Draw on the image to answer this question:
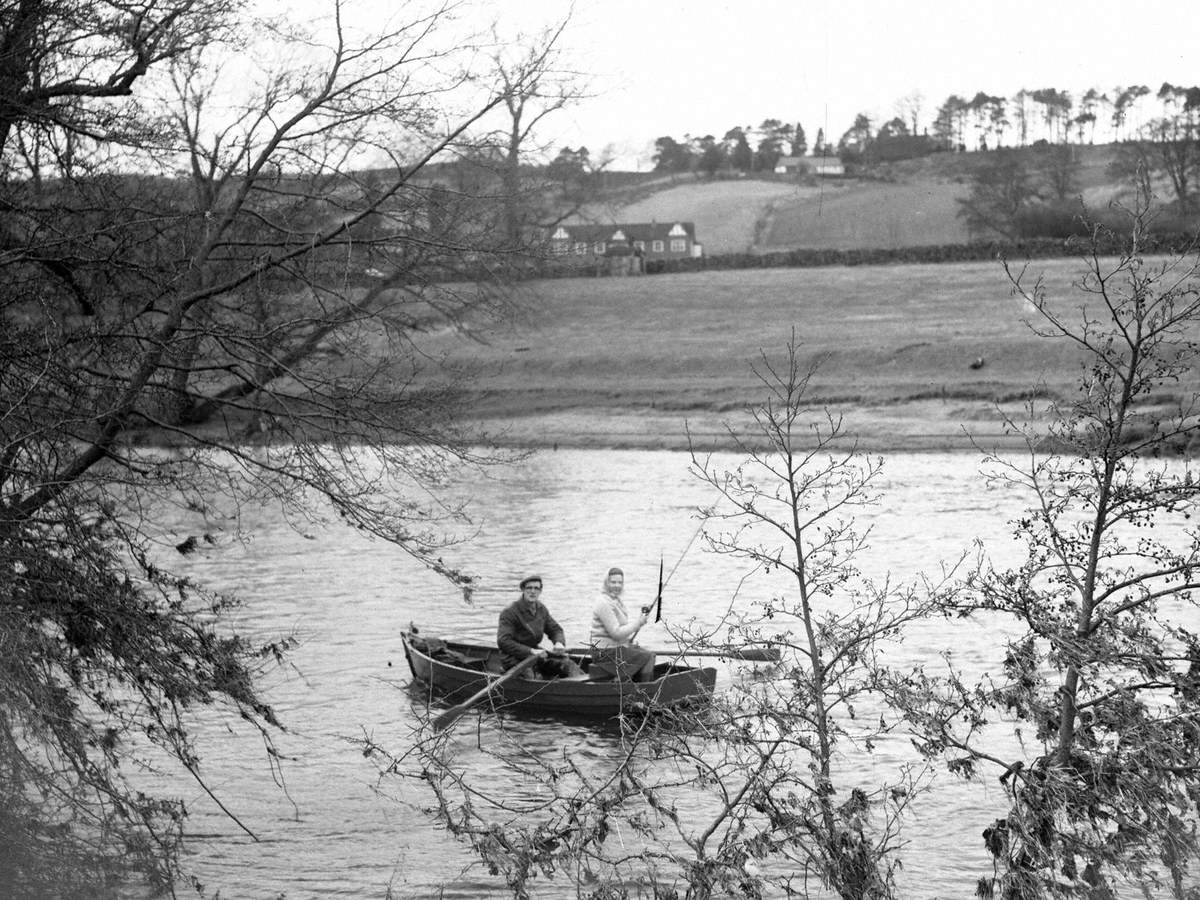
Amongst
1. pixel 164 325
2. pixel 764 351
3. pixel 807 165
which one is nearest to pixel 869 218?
pixel 807 165

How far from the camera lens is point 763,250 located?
6819 cm

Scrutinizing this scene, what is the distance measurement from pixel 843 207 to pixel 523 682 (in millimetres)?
66846

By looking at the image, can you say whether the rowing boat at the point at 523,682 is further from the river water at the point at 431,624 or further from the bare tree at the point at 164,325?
the bare tree at the point at 164,325

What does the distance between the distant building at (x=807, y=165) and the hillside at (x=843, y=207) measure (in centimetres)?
178

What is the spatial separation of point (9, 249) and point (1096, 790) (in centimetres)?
578

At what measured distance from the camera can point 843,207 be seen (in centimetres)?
7694

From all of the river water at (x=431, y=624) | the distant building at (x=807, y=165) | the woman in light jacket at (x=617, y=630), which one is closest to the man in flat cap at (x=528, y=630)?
the woman in light jacket at (x=617, y=630)

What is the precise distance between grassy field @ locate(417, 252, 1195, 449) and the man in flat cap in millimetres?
14646

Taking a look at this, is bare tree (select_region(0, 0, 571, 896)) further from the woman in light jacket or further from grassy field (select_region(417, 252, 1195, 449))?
grassy field (select_region(417, 252, 1195, 449))

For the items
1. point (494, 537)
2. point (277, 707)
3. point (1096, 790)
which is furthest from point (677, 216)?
point (1096, 790)

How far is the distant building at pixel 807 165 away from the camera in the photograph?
296 ft

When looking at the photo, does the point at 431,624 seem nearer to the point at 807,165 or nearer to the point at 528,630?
the point at 528,630

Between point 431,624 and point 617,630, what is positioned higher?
point 617,630

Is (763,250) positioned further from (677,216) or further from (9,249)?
(9,249)
